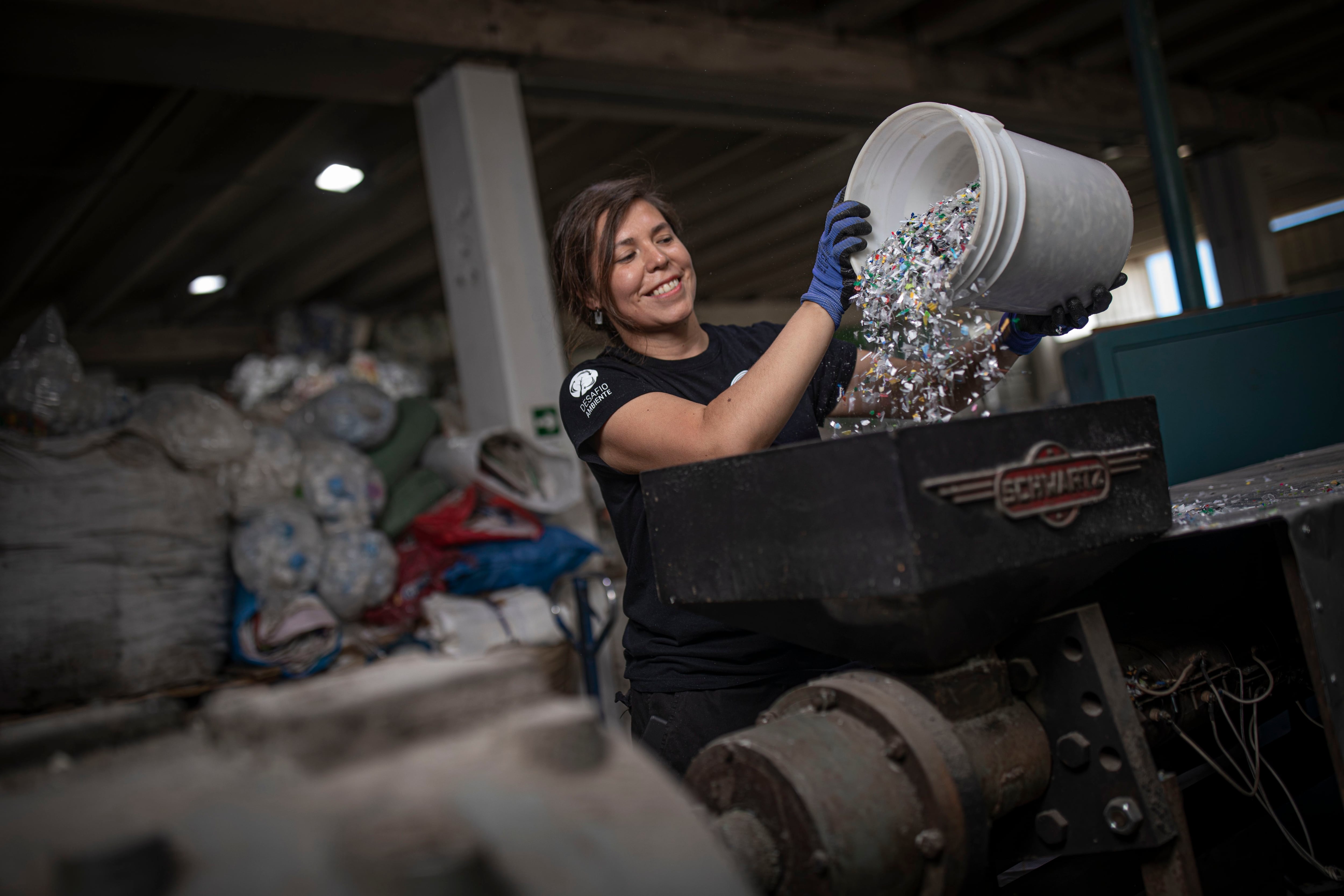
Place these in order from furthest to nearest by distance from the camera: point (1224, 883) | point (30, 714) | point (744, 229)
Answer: point (744, 229)
point (30, 714)
point (1224, 883)

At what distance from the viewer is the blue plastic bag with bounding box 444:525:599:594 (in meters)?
2.63

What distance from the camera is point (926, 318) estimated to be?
1.18 metres

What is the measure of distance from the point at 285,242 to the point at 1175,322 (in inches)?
167

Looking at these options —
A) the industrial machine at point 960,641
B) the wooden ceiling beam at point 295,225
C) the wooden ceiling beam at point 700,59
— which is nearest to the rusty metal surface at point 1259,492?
the industrial machine at point 960,641

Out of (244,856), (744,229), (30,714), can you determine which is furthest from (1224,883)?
(744,229)

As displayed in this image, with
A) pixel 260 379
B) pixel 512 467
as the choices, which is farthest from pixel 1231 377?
pixel 260 379

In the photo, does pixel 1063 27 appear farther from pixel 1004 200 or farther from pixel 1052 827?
pixel 1052 827

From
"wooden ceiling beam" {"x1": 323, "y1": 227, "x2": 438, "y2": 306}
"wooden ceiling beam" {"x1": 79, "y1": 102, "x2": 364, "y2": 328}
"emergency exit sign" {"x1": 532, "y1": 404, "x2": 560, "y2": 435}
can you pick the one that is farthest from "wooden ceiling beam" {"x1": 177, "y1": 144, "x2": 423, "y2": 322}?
"emergency exit sign" {"x1": 532, "y1": 404, "x2": 560, "y2": 435}

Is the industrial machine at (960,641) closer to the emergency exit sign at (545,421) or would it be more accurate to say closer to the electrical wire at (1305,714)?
the electrical wire at (1305,714)

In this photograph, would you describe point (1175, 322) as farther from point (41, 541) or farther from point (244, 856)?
point (41, 541)

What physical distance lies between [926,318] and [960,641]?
0.52 m

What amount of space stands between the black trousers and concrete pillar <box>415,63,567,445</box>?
1.73 meters

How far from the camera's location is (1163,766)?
1170mm

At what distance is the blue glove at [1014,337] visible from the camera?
1337mm
